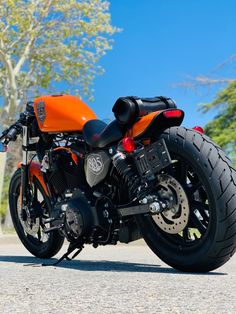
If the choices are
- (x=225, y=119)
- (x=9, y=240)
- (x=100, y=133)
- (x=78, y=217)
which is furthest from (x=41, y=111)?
(x=225, y=119)

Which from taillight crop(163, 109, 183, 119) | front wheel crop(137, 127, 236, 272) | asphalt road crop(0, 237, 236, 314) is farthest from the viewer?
taillight crop(163, 109, 183, 119)

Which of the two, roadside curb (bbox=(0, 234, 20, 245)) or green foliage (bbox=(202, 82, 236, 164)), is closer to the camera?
roadside curb (bbox=(0, 234, 20, 245))

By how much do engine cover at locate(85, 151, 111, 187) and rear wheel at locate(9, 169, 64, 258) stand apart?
2.54 feet

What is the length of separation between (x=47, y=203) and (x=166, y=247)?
1.45 metres

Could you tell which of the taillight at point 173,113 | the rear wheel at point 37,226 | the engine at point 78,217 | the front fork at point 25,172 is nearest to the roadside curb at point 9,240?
the rear wheel at point 37,226

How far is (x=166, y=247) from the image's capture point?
4375 mm

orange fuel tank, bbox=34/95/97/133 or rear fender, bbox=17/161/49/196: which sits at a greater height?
orange fuel tank, bbox=34/95/97/133

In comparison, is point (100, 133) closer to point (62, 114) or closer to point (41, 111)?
point (62, 114)

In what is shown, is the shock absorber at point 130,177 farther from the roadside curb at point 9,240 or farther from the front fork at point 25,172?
the roadside curb at point 9,240

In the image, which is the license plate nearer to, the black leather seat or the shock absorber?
the shock absorber

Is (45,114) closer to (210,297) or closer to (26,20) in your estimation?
(210,297)

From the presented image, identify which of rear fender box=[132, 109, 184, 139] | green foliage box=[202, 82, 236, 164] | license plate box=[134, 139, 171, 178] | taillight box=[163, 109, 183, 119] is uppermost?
green foliage box=[202, 82, 236, 164]

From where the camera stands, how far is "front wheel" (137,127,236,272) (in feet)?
12.9

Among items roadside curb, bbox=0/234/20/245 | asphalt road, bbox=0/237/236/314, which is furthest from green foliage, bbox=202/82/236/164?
asphalt road, bbox=0/237/236/314
